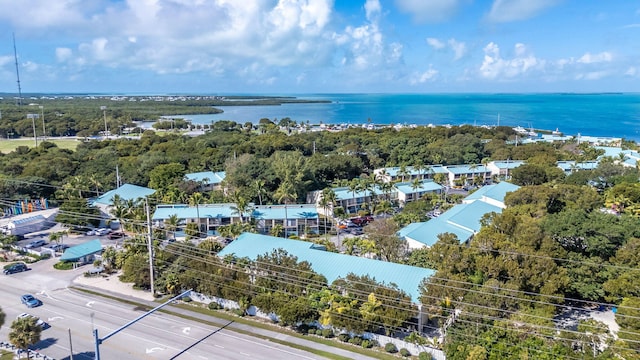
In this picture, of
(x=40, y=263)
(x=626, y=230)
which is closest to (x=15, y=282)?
(x=40, y=263)

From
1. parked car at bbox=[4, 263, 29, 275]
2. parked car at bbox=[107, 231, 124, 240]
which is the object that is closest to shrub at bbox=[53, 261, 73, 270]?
parked car at bbox=[4, 263, 29, 275]

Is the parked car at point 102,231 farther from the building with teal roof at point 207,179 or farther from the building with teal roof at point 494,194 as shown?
the building with teal roof at point 494,194

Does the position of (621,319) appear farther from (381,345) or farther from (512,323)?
(381,345)

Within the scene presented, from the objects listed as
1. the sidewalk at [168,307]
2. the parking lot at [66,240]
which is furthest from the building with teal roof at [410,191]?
the parking lot at [66,240]

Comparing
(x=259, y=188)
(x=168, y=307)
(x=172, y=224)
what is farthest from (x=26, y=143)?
(x=168, y=307)

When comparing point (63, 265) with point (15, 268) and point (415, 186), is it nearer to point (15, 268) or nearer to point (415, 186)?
point (15, 268)

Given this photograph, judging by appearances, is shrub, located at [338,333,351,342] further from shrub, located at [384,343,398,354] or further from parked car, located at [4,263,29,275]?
parked car, located at [4,263,29,275]
